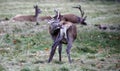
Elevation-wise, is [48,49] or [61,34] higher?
[61,34]

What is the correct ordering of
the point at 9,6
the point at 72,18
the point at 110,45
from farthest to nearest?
the point at 9,6, the point at 72,18, the point at 110,45

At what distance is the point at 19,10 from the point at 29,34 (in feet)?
49.6

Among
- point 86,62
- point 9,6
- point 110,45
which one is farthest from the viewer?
point 9,6

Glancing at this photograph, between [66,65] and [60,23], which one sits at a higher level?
[60,23]

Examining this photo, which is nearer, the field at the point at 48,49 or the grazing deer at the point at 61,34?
the field at the point at 48,49

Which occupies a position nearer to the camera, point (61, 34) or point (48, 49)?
point (61, 34)

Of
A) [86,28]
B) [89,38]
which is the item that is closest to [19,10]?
[86,28]

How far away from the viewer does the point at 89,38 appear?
63.1ft

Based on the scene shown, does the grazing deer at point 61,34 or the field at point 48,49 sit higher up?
the grazing deer at point 61,34

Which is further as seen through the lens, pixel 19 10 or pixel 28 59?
pixel 19 10

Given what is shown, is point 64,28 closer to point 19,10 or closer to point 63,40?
point 63,40

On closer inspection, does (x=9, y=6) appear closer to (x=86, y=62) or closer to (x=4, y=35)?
(x=4, y=35)

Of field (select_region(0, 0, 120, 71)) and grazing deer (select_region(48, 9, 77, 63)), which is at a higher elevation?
grazing deer (select_region(48, 9, 77, 63))

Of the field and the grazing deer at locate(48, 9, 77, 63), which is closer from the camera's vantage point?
the field
